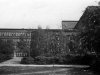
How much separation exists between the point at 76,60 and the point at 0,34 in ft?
197

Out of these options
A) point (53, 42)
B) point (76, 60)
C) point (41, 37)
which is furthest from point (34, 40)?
point (76, 60)

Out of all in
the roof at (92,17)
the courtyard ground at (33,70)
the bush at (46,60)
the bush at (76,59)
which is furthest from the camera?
the bush at (76,59)

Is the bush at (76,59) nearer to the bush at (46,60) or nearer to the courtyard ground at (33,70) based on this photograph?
the bush at (46,60)

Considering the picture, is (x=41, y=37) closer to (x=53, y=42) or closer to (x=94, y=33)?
(x=53, y=42)

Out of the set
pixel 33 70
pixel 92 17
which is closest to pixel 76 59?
pixel 92 17

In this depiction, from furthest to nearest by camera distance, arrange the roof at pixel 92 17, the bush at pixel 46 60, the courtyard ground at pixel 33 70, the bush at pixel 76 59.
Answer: the bush at pixel 76 59
the bush at pixel 46 60
the roof at pixel 92 17
the courtyard ground at pixel 33 70

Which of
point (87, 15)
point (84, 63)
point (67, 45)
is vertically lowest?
point (84, 63)

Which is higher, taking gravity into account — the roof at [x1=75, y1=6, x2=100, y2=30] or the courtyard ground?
the roof at [x1=75, y1=6, x2=100, y2=30]

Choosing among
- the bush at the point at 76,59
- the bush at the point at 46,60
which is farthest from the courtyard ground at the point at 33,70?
the bush at the point at 76,59

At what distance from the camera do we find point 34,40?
34.0m

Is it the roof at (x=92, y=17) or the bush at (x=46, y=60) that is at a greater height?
the roof at (x=92, y=17)

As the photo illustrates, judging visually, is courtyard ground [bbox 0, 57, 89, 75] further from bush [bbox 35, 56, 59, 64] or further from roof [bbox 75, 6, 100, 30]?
roof [bbox 75, 6, 100, 30]

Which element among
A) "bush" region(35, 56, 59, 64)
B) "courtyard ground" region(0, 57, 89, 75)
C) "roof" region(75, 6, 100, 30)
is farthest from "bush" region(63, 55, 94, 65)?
"roof" region(75, 6, 100, 30)

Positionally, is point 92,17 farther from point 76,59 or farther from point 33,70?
point 76,59
